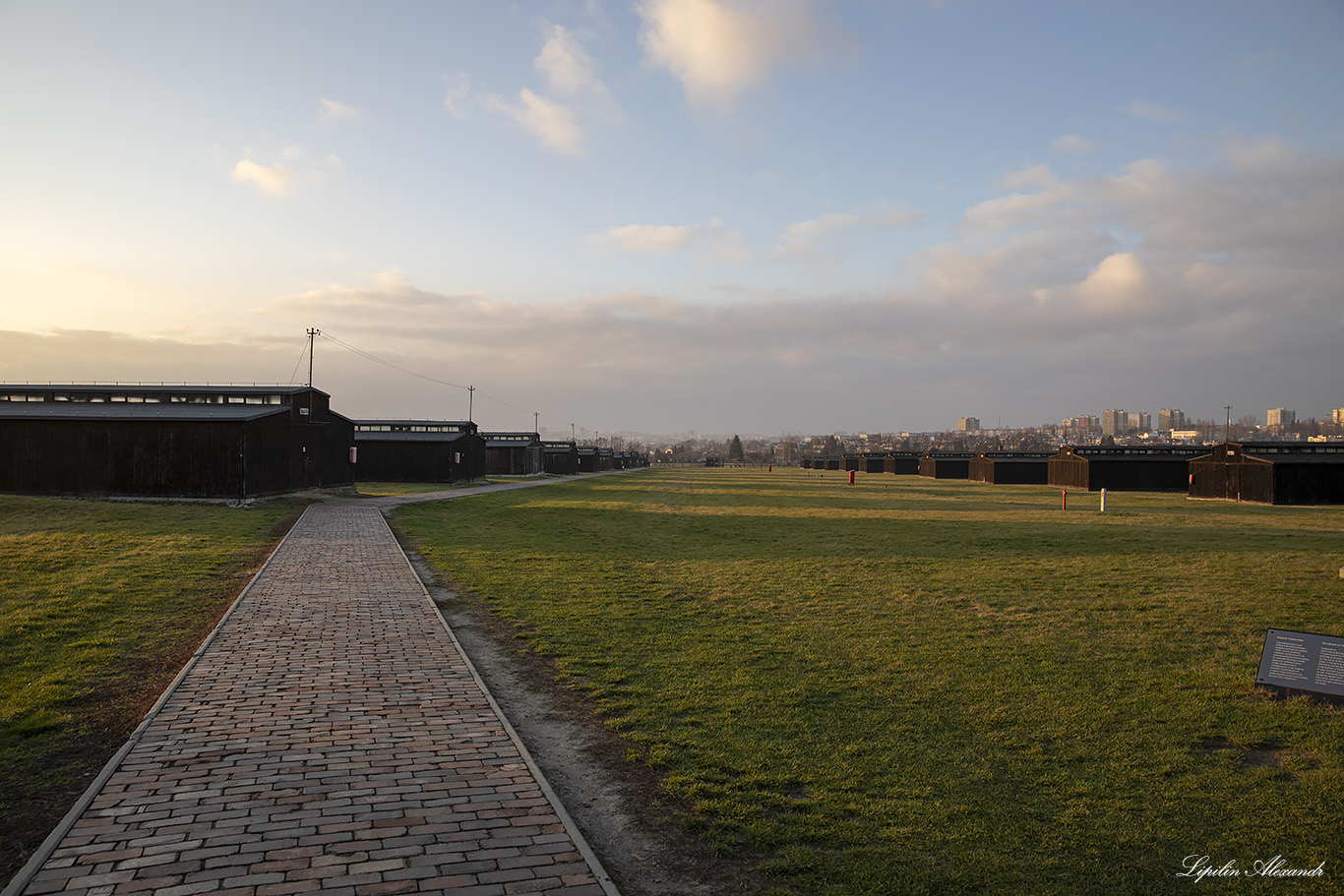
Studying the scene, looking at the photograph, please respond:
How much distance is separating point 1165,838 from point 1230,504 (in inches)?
1740

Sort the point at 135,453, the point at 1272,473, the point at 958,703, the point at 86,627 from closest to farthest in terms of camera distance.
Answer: the point at 958,703 < the point at 86,627 < the point at 135,453 < the point at 1272,473

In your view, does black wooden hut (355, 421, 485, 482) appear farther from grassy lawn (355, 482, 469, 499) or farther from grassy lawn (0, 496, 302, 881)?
grassy lawn (0, 496, 302, 881)

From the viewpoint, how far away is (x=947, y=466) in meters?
85.1

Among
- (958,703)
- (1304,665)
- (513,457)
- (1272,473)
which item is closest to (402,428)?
(513,457)

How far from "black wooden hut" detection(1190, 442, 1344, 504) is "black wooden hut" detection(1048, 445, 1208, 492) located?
8.08m

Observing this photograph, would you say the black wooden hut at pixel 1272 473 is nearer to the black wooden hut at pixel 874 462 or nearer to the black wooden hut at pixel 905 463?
the black wooden hut at pixel 905 463

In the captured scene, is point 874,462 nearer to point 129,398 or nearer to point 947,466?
point 947,466

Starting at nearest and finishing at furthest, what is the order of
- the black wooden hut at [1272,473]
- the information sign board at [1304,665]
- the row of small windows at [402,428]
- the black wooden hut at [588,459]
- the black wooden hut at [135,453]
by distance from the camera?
1. the information sign board at [1304,665]
2. the black wooden hut at [135,453]
3. the black wooden hut at [1272,473]
4. the row of small windows at [402,428]
5. the black wooden hut at [588,459]

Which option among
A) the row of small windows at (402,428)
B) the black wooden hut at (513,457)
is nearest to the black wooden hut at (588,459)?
the black wooden hut at (513,457)

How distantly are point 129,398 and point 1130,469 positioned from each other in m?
65.5

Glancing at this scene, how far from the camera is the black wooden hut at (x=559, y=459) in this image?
95188 mm

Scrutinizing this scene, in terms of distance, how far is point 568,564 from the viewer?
17609 millimetres

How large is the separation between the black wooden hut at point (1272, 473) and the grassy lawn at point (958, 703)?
25.7m

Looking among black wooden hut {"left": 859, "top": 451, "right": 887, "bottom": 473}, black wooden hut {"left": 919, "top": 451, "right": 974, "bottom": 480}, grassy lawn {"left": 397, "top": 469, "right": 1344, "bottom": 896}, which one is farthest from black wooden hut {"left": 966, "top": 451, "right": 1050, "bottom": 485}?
grassy lawn {"left": 397, "top": 469, "right": 1344, "bottom": 896}
